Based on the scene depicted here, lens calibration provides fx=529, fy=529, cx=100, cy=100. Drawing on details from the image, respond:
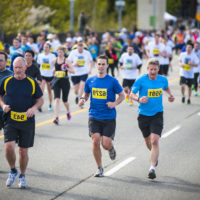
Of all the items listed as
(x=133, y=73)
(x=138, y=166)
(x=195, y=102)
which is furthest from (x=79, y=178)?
(x=195, y=102)

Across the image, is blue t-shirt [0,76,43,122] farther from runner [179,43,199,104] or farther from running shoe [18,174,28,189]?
runner [179,43,199,104]

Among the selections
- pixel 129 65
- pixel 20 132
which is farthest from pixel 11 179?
pixel 129 65

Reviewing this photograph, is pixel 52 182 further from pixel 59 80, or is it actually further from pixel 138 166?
pixel 59 80

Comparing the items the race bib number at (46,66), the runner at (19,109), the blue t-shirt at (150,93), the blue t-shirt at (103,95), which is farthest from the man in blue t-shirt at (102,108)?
the race bib number at (46,66)

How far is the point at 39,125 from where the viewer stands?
42.0ft

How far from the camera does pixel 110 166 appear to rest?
355 inches

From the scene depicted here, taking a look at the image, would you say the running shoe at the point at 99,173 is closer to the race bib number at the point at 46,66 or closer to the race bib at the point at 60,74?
the race bib at the point at 60,74

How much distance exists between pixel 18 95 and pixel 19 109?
20 cm

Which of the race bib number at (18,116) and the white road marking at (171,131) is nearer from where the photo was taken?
the race bib number at (18,116)

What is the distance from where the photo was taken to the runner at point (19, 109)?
754cm

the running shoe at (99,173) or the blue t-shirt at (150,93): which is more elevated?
the blue t-shirt at (150,93)

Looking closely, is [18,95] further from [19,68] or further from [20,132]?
[20,132]

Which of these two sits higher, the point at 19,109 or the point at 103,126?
the point at 19,109

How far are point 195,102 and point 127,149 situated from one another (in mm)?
7052
